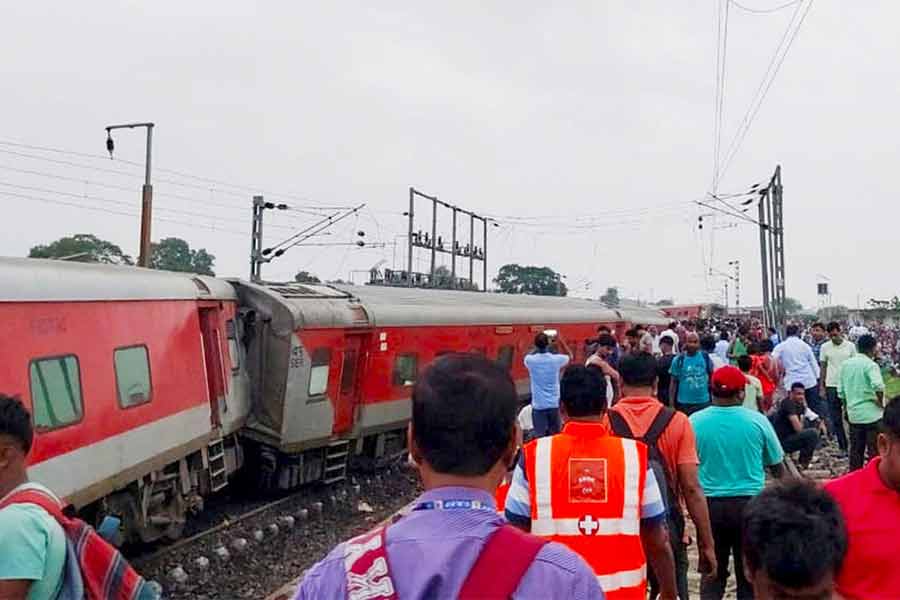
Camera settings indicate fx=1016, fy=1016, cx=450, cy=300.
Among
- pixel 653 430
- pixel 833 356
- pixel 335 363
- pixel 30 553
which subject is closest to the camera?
pixel 30 553

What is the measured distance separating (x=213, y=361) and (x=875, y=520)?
871 centimetres

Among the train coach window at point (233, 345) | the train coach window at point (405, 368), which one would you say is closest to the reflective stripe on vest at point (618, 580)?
the train coach window at point (233, 345)

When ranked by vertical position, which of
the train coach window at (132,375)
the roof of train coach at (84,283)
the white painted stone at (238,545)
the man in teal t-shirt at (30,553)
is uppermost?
the roof of train coach at (84,283)

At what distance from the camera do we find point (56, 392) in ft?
23.3

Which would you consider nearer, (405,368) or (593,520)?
(593,520)

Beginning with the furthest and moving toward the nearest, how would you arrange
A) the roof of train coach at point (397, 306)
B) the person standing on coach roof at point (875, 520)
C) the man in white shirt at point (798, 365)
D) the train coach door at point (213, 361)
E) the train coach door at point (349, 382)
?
the train coach door at point (349, 382)
the roof of train coach at point (397, 306)
the man in white shirt at point (798, 365)
the train coach door at point (213, 361)
the person standing on coach roof at point (875, 520)

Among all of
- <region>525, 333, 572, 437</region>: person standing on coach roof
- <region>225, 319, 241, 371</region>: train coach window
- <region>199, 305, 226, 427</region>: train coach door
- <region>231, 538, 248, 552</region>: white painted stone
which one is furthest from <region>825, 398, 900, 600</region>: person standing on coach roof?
<region>225, 319, 241, 371</region>: train coach window

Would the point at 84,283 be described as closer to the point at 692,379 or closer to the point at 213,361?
the point at 213,361

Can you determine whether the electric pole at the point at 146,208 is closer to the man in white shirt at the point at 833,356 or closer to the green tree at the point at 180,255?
the man in white shirt at the point at 833,356

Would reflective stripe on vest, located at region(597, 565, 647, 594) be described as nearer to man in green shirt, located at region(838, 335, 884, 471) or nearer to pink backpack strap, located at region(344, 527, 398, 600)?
pink backpack strap, located at region(344, 527, 398, 600)

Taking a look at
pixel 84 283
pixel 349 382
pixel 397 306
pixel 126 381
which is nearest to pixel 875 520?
pixel 84 283

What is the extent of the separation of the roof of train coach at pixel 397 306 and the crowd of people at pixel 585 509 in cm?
748

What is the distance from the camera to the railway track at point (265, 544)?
352 inches

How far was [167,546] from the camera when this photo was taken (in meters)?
10.3
